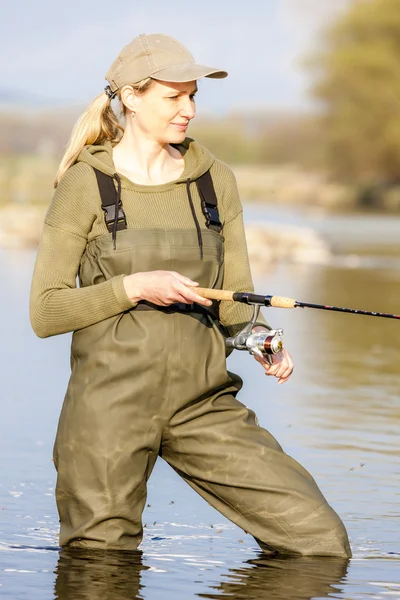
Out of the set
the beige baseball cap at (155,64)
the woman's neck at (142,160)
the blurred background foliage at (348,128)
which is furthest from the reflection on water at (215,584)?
the blurred background foliage at (348,128)

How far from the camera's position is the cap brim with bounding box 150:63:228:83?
493 cm

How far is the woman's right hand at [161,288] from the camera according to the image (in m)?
4.76

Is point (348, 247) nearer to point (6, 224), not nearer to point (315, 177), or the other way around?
point (6, 224)

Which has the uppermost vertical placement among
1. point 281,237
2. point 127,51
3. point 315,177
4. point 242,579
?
point 315,177

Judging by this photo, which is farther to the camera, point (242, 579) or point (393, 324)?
point (393, 324)

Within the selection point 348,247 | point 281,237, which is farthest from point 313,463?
point 348,247

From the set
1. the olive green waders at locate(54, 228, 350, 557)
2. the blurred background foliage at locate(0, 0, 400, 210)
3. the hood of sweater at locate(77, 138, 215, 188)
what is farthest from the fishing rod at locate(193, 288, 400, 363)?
the blurred background foliage at locate(0, 0, 400, 210)

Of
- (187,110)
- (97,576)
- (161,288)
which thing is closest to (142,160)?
(187,110)

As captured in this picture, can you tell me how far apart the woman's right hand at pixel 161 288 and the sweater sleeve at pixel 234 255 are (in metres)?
0.35

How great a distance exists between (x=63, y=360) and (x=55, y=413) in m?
2.48

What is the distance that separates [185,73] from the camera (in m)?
4.95

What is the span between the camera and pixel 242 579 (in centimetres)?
532

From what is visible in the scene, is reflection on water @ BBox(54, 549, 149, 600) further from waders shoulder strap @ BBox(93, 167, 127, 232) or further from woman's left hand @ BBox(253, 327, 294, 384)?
waders shoulder strap @ BBox(93, 167, 127, 232)

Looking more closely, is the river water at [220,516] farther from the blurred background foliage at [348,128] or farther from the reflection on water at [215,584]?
the blurred background foliage at [348,128]
